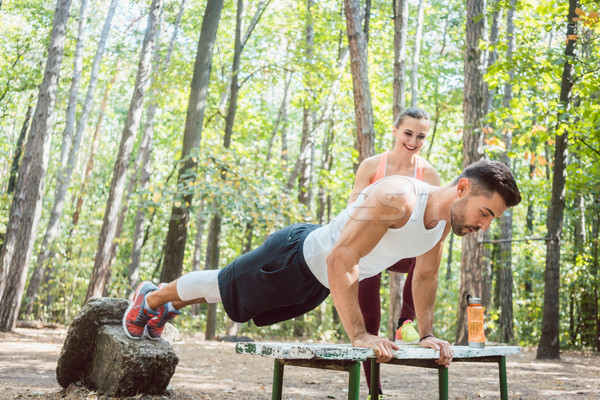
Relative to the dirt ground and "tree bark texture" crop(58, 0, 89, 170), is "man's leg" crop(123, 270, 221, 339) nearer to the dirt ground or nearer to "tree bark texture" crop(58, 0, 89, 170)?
the dirt ground

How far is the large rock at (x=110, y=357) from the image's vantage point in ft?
12.0

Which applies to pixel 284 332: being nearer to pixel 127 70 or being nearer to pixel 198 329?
→ pixel 198 329

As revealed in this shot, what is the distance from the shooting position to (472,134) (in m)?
8.52

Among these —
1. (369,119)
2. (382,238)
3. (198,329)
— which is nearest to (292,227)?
(382,238)

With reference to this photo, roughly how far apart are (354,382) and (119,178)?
28.7 feet

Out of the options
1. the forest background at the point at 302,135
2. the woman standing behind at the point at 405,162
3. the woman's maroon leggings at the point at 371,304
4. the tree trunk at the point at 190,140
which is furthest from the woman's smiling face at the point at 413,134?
the tree trunk at the point at 190,140

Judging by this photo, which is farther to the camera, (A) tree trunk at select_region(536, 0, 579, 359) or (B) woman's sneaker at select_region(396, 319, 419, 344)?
(A) tree trunk at select_region(536, 0, 579, 359)

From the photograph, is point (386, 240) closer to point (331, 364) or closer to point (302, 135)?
point (331, 364)

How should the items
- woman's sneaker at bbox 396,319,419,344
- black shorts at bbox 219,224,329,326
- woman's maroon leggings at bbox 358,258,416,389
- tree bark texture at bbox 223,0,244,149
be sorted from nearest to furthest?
1. black shorts at bbox 219,224,329,326
2. woman's sneaker at bbox 396,319,419,344
3. woman's maroon leggings at bbox 358,258,416,389
4. tree bark texture at bbox 223,0,244,149

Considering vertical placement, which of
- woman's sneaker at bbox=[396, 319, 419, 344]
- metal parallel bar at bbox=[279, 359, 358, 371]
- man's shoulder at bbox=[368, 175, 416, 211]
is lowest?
metal parallel bar at bbox=[279, 359, 358, 371]

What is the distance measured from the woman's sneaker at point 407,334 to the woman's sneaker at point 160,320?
4.51ft

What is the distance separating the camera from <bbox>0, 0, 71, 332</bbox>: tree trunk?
8766 millimetres

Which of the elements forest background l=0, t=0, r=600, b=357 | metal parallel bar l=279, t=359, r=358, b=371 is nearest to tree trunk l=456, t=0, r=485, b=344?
forest background l=0, t=0, r=600, b=357

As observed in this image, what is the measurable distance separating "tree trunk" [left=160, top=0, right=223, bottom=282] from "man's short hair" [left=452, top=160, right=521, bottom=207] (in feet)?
22.4
